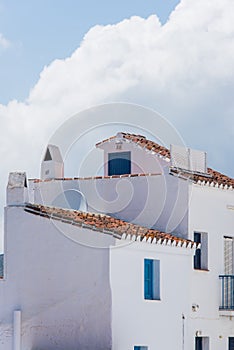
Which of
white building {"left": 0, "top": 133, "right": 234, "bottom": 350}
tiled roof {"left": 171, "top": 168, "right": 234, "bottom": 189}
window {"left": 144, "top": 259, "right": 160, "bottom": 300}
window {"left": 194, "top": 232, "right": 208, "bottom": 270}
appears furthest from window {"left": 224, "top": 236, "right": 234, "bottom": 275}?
window {"left": 144, "top": 259, "right": 160, "bottom": 300}

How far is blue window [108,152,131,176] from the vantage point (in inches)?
1195

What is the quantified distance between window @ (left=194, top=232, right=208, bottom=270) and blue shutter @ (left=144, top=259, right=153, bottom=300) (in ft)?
9.59

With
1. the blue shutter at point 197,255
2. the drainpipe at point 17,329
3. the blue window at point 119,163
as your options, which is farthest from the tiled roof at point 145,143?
the drainpipe at point 17,329

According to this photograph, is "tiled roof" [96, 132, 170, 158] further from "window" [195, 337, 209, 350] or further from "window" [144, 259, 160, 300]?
"window" [195, 337, 209, 350]

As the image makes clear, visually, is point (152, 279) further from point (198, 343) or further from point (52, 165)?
point (52, 165)

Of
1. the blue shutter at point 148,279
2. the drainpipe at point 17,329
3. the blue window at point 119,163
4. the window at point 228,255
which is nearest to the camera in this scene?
the drainpipe at point 17,329

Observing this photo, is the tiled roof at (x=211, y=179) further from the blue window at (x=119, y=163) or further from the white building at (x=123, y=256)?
the blue window at (x=119, y=163)

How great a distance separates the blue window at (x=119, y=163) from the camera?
30361mm

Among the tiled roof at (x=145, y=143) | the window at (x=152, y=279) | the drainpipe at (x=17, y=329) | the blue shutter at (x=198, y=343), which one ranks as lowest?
the blue shutter at (x=198, y=343)

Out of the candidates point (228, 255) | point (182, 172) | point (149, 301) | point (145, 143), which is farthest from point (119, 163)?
point (149, 301)

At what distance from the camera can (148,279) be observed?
85.6ft

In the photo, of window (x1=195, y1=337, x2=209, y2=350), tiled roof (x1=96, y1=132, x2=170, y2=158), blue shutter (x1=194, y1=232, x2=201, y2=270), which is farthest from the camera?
tiled roof (x1=96, y1=132, x2=170, y2=158)

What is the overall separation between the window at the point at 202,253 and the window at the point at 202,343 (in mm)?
2070

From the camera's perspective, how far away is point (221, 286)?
29031 mm
